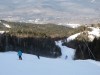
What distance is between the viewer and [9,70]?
25172mm

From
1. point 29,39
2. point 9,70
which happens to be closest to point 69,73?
point 9,70

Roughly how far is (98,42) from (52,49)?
53400 mm

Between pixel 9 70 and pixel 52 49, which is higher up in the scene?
pixel 9 70

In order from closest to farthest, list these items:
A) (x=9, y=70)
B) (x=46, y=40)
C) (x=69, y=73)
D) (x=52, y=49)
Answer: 1. (x=9, y=70)
2. (x=69, y=73)
3. (x=52, y=49)
4. (x=46, y=40)

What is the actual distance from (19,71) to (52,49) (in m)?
93.4

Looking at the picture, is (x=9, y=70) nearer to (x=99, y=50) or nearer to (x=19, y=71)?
(x=19, y=71)

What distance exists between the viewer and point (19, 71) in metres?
25.3

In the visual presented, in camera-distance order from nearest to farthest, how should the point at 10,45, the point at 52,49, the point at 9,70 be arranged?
the point at 9,70 < the point at 10,45 < the point at 52,49

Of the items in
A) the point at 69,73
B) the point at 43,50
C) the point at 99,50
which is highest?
the point at 69,73

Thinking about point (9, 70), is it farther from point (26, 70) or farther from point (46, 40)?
point (46, 40)

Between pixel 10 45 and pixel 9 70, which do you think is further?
pixel 10 45

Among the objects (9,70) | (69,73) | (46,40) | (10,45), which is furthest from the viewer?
(46,40)

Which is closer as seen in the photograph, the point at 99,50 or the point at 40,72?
the point at 40,72

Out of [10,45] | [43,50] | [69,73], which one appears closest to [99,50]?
[69,73]
